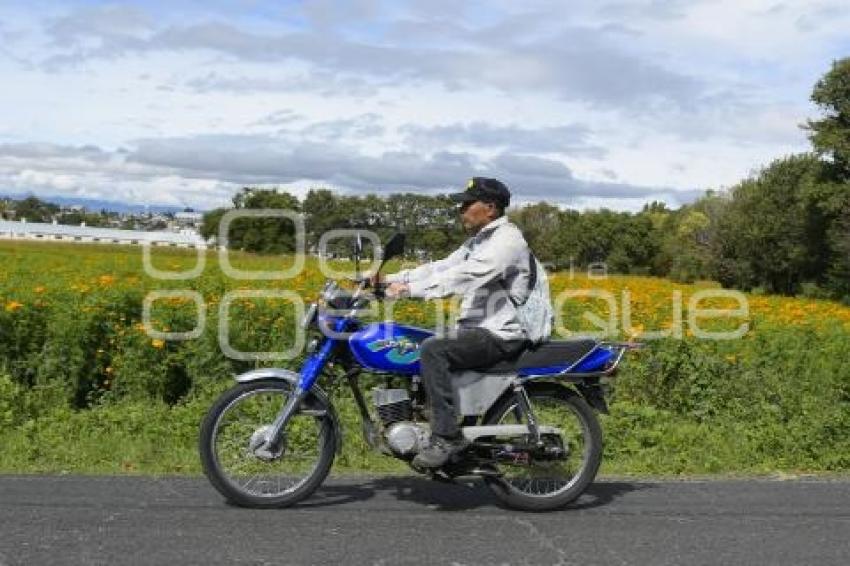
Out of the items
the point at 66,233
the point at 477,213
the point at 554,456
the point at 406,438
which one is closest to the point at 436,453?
the point at 406,438

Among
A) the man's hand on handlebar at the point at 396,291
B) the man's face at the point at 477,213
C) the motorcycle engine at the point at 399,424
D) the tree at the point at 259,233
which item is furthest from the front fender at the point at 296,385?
the tree at the point at 259,233

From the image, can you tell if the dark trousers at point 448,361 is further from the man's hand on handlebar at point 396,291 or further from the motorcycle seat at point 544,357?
the man's hand on handlebar at point 396,291

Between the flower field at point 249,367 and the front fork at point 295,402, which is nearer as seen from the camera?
the front fork at point 295,402

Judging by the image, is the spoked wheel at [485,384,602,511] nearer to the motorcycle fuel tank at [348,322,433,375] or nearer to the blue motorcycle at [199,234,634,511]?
the blue motorcycle at [199,234,634,511]

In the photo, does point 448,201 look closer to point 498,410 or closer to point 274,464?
point 498,410

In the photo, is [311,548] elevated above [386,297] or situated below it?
below

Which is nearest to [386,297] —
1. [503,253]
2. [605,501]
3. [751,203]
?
[503,253]

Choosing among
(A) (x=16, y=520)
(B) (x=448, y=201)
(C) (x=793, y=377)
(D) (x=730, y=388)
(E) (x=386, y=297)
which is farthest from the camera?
(C) (x=793, y=377)

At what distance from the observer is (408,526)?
20.2 feet

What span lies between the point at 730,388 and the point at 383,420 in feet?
19.3

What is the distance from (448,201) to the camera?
6.87 meters

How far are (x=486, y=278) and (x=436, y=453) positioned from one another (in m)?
1.21

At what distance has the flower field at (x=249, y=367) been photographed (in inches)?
337

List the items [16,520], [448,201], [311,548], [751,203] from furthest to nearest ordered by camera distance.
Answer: [751,203], [448,201], [16,520], [311,548]
